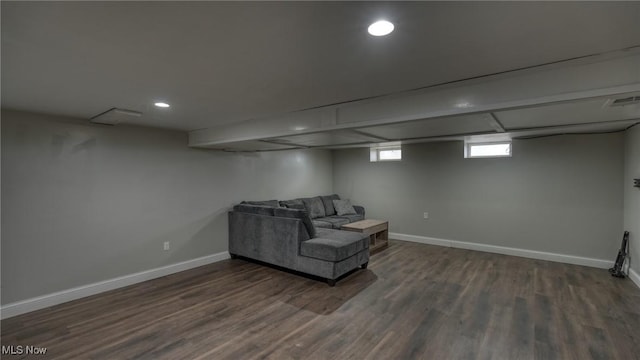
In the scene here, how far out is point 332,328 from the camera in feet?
8.76

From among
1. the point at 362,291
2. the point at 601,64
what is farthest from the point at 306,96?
the point at 362,291

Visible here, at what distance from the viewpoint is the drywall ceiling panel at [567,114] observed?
2.22 meters

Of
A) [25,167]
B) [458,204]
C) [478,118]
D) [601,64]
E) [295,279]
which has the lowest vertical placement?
[295,279]

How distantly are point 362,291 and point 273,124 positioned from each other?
234 cm

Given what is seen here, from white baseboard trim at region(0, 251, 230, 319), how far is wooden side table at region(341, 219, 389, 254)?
8.60 feet

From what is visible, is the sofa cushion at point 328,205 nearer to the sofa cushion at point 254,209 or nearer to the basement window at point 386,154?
the basement window at point 386,154

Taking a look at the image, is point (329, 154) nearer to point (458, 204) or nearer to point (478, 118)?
point (458, 204)

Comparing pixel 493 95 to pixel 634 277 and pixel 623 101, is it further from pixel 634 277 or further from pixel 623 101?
pixel 634 277

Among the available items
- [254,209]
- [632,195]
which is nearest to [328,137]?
[254,209]

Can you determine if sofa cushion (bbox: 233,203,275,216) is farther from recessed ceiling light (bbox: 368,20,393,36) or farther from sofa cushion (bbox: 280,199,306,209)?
recessed ceiling light (bbox: 368,20,393,36)

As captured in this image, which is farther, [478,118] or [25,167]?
[25,167]

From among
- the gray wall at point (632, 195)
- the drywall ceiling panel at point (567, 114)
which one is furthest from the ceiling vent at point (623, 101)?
the gray wall at point (632, 195)

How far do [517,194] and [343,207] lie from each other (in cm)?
335

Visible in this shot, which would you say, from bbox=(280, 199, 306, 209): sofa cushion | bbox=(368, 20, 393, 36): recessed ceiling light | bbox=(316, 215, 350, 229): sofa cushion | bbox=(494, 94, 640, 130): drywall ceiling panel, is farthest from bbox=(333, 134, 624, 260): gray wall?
bbox=(368, 20, 393, 36): recessed ceiling light
